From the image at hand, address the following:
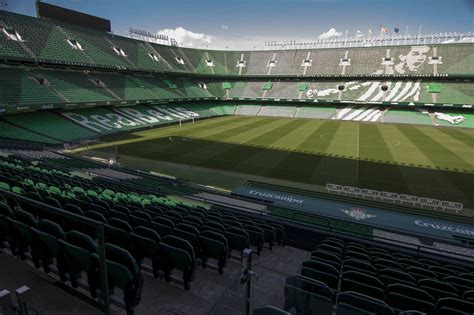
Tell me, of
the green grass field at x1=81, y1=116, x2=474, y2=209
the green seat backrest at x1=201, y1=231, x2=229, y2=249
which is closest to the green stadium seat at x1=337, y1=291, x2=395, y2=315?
the green seat backrest at x1=201, y1=231, x2=229, y2=249

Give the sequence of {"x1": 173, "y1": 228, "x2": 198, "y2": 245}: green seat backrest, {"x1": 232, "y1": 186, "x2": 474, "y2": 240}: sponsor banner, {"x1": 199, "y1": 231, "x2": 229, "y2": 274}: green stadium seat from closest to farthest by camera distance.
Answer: {"x1": 199, "y1": 231, "x2": 229, "y2": 274}: green stadium seat
{"x1": 173, "y1": 228, "x2": 198, "y2": 245}: green seat backrest
{"x1": 232, "y1": 186, "x2": 474, "y2": 240}: sponsor banner

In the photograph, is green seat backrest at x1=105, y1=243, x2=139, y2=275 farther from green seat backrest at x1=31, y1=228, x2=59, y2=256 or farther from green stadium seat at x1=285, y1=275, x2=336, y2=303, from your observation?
green stadium seat at x1=285, y1=275, x2=336, y2=303

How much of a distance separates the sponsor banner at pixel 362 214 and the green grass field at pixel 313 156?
3.16 meters

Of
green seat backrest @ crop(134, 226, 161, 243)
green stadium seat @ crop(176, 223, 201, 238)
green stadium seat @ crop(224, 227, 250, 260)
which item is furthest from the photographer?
green stadium seat @ crop(224, 227, 250, 260)

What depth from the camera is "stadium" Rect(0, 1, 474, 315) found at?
4328 mm

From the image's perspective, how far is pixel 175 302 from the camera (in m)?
4.50

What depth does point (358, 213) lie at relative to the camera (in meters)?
15.6

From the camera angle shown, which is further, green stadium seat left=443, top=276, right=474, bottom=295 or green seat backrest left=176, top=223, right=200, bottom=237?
green seat backrest left=176, top=223, right=200, bottom=237

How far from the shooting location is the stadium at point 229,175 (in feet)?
14.2

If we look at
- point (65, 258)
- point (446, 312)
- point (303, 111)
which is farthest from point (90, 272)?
point (303, 111)

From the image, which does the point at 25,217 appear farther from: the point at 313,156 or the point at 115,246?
the point at 313,156

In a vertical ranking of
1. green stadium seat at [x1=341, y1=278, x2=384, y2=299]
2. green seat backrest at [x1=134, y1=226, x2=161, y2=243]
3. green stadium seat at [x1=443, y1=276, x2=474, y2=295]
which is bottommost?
green stadium seat at [x1=443, y1=276, x2=474, y2=295]

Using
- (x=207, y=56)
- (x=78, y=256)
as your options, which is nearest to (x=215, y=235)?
(x=78, y=256)

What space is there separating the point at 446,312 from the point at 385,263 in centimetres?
235
